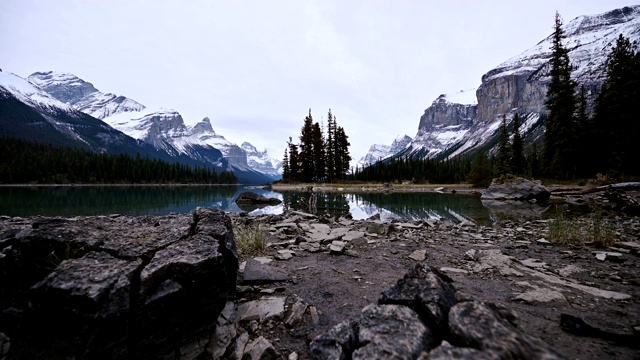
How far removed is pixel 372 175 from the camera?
323 feet

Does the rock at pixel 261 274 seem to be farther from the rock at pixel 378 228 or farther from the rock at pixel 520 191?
the rock at pixel 520 191

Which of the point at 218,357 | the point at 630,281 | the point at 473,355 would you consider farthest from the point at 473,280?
the point at 218,357

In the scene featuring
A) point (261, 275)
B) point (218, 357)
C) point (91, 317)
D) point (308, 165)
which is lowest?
point (218, 357)

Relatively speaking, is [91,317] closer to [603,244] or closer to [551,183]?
[603,244]

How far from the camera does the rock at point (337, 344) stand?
2.72m

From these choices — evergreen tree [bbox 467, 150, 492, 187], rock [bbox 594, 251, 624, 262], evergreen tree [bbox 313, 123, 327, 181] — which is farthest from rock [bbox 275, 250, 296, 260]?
evergreen tree [bbox 467, 150, 492, 187]

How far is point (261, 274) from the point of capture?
5.40 metres

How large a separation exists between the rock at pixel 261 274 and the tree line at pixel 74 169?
123723 millimetres

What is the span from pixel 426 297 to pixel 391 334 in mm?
601

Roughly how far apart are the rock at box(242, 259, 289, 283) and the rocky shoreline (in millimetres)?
20

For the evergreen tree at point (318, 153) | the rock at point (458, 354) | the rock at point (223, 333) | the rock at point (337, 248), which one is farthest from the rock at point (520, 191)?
the evergreen tree at point (318, 153)

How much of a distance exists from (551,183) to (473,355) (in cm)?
5118

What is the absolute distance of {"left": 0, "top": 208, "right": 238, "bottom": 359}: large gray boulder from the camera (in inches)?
103

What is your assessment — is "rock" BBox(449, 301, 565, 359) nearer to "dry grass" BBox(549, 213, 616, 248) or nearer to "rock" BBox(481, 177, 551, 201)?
"dry grass" BBox(549, 213, 616, 248)
